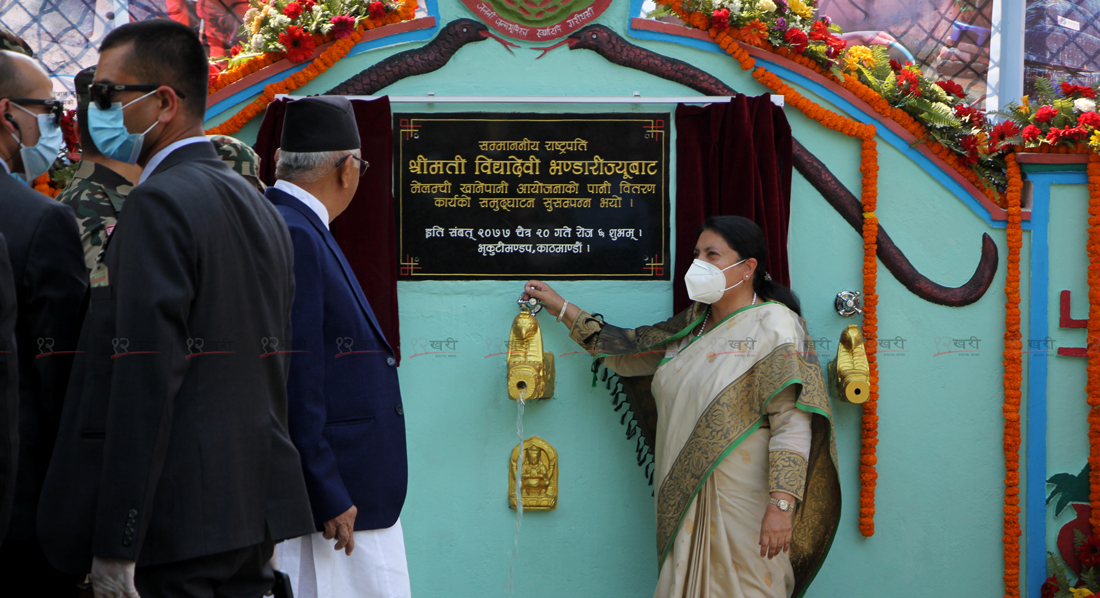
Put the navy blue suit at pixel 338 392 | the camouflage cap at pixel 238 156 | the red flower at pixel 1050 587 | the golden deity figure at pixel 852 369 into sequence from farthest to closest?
the red flower at pixel 1050 587
the golden deity figure at pixel 852 369
the camouflage cap at pixel 238 156
the navy blue suit at pixel 338 392

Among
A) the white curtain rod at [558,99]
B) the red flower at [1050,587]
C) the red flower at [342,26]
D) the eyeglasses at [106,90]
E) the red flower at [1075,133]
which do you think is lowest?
the red flower at [1050,587]

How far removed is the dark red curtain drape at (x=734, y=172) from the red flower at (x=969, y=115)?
0.72 metres

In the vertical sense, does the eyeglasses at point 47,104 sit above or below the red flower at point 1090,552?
above

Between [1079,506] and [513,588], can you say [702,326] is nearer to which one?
[513,588]

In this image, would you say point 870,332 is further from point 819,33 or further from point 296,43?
point 296,43

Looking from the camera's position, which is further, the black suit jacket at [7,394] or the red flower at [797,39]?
the red flower at [797,39]

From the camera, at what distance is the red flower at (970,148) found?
334cm

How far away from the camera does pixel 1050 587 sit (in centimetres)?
329

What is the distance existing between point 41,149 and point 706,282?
2.06 meters

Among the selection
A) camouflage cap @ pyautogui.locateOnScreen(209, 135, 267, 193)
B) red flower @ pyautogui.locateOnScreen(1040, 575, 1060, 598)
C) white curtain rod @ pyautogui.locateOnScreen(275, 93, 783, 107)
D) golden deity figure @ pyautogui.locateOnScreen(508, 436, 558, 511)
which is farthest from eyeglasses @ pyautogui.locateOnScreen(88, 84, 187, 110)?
red flower @ pyautogui.locateOnScreen(1040, 575, 1060, 598)

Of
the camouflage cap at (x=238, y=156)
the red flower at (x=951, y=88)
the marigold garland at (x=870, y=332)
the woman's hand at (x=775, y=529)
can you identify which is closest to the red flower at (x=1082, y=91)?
the red flower at (x=951, y=88)

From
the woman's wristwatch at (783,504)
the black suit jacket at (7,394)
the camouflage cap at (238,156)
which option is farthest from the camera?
the camouflage cap at (238,156)

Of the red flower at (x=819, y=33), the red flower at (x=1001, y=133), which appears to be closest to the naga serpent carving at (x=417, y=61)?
the red flower at (x=819, y=33)

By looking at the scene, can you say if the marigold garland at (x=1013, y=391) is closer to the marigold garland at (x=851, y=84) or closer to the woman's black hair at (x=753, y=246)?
the marigold garland at (x=851, y=84)
